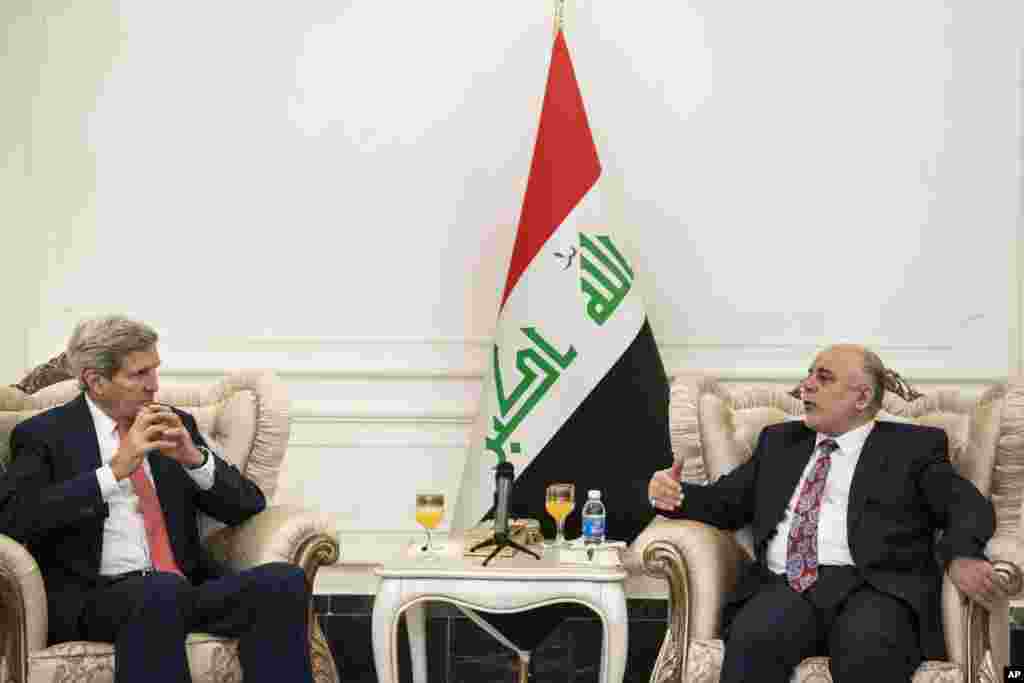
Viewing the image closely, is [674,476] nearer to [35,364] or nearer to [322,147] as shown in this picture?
[322,147]

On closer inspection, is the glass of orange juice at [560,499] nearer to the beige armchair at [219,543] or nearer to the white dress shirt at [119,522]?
the beige armchair at [219,543]

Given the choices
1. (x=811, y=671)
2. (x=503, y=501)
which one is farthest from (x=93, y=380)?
(x=811, y=671)

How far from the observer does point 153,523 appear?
355 cm

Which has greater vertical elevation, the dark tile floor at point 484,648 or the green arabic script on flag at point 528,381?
the green arabic script on flag at point 528,381

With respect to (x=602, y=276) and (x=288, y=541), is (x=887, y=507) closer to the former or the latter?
(x=602, y=276)

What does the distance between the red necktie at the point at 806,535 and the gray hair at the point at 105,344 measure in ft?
5.55

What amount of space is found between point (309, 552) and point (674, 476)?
3.13 feet

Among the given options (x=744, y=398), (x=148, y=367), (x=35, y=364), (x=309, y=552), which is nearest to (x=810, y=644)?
(x=744, y=398)

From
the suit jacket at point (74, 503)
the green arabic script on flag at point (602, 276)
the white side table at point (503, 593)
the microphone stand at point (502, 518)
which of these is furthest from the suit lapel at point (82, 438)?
the green arabic script on flag at point (602, 276)

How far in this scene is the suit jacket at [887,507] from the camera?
3.41 m

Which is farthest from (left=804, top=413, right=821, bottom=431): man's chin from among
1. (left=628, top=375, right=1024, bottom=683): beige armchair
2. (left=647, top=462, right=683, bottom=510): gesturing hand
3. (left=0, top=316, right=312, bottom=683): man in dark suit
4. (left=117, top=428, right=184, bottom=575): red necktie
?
(left=117, top=428, right=184, bottom=575): red necktie

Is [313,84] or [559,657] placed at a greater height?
[313,84]

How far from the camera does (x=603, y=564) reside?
3.55 m

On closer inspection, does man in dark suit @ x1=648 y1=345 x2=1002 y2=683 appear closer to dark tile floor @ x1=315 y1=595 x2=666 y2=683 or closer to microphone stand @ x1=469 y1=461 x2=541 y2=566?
microphone stand @ x1=469 y1=461 x2=541 y2=566
